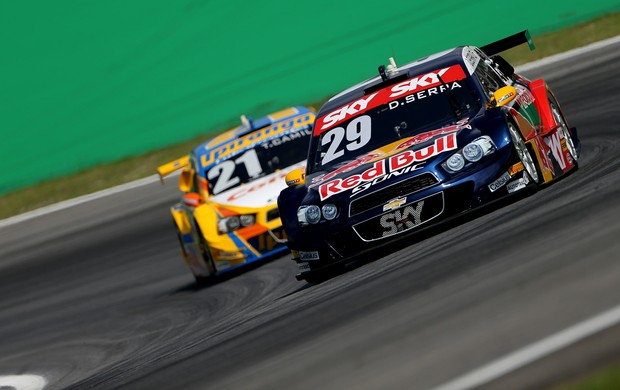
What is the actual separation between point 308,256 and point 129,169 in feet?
31.1

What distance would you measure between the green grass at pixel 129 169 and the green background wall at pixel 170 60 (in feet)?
0.53

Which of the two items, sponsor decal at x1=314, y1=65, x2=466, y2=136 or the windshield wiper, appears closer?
the windshield wiper

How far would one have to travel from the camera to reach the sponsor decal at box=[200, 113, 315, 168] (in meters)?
13.1

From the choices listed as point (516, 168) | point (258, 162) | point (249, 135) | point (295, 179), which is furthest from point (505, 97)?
point (249, 135)

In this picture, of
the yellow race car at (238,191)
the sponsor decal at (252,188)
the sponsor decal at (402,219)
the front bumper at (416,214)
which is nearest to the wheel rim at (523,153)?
the front bumper at (416,214)

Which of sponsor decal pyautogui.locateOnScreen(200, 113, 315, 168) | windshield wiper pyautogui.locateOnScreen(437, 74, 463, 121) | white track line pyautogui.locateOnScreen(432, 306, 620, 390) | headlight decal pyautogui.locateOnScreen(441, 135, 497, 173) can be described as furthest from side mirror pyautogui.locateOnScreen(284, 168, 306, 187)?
white track line pyautogui.locateOnScreen(432, 306, 620, 390)

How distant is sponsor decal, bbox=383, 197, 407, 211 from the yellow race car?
3441 mm

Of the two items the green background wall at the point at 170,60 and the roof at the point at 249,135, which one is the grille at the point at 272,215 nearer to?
the roof at the point at 249,135

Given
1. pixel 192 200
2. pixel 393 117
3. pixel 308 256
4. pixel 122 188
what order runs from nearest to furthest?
pixel 308 256 → pixel 393 117 → pixel 192 200 → pixel 122 188

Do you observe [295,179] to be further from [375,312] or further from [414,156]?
[375,312]

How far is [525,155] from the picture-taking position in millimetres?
8734

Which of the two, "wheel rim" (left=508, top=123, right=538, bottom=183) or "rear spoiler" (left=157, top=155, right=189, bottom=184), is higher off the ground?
"rear spoiler" (left=157, top=155, right=189, bottom=184)

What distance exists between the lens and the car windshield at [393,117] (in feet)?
30.6

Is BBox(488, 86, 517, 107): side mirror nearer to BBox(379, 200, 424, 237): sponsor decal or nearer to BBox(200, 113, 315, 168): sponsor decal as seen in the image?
BBox(379, 200, 424, 237): sponsor decal
